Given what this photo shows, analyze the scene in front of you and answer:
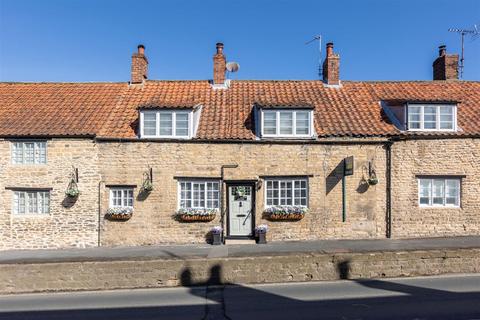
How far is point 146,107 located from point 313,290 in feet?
31.7

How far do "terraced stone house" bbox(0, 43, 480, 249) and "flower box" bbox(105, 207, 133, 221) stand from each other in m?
0.06

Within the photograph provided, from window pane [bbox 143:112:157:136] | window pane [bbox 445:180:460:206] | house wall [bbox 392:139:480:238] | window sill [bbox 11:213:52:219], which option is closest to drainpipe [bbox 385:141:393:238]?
house wall [bbox 392:139:480:238]

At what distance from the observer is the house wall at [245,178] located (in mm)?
14461

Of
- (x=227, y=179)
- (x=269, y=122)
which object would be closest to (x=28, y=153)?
(x=227, y=179)

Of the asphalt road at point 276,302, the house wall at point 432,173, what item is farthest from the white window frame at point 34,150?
the house wall at point 432,173

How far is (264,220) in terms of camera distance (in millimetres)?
14617

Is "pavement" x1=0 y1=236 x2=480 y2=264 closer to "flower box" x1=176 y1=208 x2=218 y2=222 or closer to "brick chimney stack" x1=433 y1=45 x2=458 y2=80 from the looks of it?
"flower box" x1=176 y1=208 x2=218 y2=222

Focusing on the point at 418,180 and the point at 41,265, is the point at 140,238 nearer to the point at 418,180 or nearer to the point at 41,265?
the point at 41,265

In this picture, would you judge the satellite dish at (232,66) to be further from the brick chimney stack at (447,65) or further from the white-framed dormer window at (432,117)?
the brick chimney stack at (447,65)

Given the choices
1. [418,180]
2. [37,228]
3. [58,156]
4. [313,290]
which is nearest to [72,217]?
[37,228]

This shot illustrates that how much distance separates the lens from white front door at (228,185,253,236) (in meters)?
14.8

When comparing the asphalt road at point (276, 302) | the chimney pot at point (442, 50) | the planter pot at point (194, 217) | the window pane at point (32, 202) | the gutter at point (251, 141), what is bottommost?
the asphalt road at point (276, 302)

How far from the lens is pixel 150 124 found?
48.9ft

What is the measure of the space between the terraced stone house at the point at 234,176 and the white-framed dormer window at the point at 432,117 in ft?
0.14
